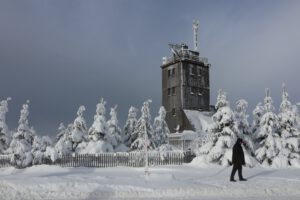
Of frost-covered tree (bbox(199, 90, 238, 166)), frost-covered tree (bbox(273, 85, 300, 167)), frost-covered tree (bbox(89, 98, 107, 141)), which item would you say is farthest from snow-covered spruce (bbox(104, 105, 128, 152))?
frost-covered tree (bbox(273, 85, 300, 167))

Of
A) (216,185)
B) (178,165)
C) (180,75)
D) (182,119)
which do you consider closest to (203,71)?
(180,75)

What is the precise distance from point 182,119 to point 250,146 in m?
25.6

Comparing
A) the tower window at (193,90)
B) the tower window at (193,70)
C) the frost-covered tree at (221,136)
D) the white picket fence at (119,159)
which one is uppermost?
the tower window at (193,70)

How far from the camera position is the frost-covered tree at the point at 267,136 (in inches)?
1081

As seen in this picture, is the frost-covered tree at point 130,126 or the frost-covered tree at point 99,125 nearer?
the frost-covered tree at point 99,125

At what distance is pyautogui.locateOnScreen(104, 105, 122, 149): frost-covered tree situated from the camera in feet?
120

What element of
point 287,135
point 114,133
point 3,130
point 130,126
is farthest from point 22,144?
point 287,135

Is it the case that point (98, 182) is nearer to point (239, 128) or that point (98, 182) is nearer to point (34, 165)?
point (34, 165)

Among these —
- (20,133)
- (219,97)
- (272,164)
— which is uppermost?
(219,97)

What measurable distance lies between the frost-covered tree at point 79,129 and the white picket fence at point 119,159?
775 centimetres

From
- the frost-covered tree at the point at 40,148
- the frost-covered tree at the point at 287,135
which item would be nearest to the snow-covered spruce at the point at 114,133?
the frost-covered tree at the point at 40,148

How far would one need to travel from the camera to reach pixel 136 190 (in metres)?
13.7

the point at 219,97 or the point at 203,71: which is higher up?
the point at 203,71

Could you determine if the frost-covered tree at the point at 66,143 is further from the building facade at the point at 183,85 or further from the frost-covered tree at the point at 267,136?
the building facade at the point at 183,85
